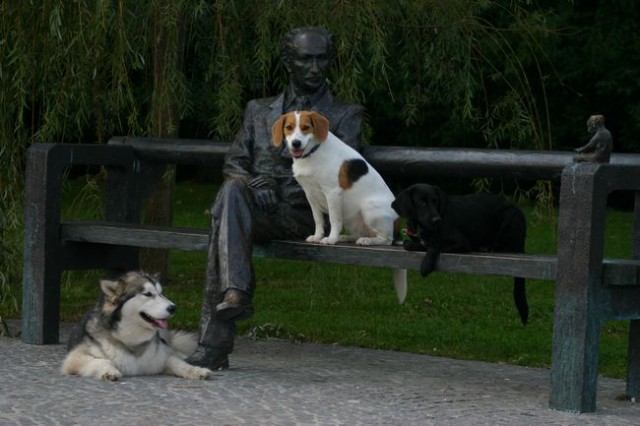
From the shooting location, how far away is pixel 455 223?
684 cm

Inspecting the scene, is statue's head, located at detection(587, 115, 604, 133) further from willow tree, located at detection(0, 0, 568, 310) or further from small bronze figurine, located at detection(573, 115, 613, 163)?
willow tree, located at detection(0, 0, 568, 310)

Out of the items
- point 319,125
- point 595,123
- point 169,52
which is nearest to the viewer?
point 595,123

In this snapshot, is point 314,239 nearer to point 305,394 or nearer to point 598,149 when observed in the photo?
point 305,394

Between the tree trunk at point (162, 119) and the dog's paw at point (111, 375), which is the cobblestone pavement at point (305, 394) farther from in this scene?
the tree trunk at point (162, 119)

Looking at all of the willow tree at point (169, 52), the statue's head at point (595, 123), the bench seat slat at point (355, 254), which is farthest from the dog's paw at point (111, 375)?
the statue's head at point (595, 123)

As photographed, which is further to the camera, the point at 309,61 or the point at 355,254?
the point at 309,61

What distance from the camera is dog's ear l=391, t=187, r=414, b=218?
6.79m

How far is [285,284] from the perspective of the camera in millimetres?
12273

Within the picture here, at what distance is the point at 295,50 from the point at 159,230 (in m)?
1.27

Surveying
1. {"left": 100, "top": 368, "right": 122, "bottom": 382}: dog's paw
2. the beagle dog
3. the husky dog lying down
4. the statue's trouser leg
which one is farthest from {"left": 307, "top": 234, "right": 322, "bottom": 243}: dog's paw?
{"left": 100, "top": 368, "right": 122, "bottom": 382}: dog's paw

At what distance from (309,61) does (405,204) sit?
1258mm

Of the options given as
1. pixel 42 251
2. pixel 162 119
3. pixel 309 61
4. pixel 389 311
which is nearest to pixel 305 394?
pixel 309 61

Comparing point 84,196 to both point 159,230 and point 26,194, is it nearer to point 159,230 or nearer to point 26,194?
point 26,194

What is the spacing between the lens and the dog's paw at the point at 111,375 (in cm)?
700
